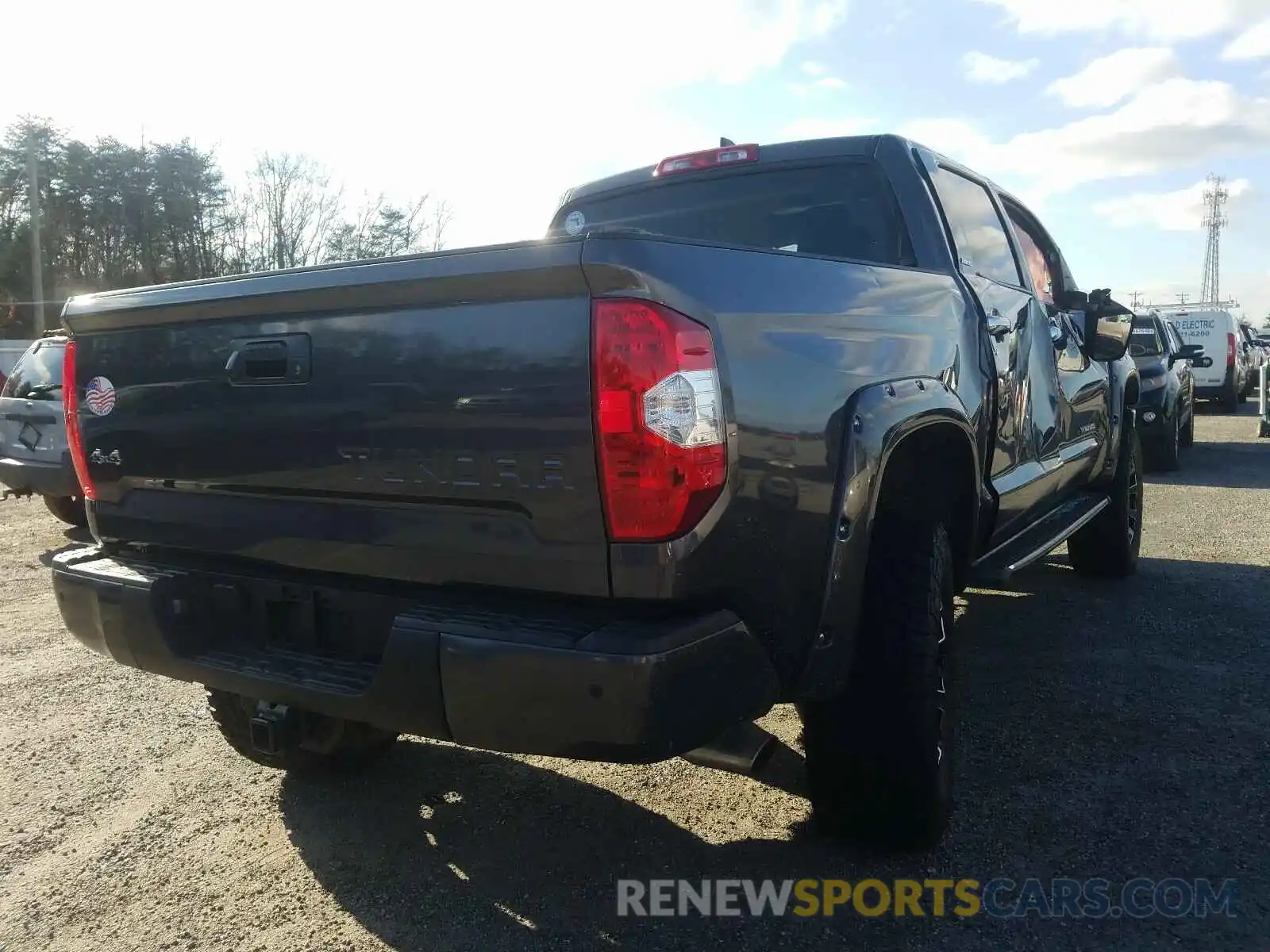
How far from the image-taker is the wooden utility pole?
33344mm

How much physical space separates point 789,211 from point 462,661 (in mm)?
2202

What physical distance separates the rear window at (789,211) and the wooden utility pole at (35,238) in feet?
113

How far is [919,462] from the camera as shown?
9.48 ft

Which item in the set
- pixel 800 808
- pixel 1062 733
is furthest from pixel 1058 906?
pixel 1062 733

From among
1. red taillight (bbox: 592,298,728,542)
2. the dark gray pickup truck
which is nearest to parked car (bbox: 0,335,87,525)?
the dark gray pickup truck

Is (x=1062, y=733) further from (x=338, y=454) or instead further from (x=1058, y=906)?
(x=338, y=454)

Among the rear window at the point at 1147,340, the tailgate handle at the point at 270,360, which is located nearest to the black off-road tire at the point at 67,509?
the tailgate handle at the point at 270,360

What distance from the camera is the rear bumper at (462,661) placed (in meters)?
1.87

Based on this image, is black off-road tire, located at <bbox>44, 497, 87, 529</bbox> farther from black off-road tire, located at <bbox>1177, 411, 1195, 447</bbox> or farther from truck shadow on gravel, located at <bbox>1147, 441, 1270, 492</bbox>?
black off-road tire, located at <bbox>1177, 411, 1195, 447</bbox>

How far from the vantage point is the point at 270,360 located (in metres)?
2.37

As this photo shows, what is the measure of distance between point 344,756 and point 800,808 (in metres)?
1.43

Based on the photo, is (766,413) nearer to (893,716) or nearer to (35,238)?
(893,716)

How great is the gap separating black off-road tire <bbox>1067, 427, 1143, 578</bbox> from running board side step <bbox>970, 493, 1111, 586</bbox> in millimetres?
671

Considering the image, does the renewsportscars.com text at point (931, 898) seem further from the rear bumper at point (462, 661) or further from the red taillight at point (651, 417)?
the red taillight at point (651, 417)
